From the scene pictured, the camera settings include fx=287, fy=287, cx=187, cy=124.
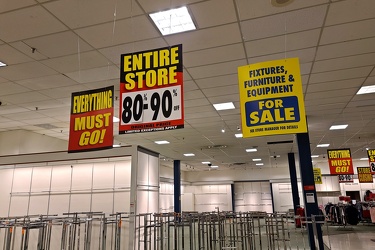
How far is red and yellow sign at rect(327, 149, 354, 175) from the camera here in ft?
33.0

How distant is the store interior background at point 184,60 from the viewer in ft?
12.8

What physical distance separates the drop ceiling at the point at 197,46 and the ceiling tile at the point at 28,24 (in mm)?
13

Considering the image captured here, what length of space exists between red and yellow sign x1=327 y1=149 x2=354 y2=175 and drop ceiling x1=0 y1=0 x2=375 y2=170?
243 centimetres

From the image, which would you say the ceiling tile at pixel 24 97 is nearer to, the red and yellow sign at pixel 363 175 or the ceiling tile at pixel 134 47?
the ceiling tile at pixel 134 47

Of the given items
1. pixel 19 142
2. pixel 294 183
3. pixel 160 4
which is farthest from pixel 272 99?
pixel 294 183

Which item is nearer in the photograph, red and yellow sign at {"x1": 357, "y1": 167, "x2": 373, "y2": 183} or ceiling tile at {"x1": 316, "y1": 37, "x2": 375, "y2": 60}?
ceiling tile at {"x1": 316, "y1": 37, "x2": 375, "y2": 60}

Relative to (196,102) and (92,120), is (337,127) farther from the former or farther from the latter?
(92,120)

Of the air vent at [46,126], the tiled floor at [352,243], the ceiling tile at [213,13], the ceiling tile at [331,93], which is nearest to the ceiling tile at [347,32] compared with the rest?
the ceiling tile at [213,13]

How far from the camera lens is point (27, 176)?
949cm

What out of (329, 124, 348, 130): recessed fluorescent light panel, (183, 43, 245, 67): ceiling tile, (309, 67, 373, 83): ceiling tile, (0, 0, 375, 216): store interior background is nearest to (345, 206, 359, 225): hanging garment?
(0, 0, 375, 216): store interior background

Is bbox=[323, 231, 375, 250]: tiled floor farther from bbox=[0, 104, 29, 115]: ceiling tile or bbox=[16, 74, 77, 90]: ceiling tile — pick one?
bbox=[0, 104, 29, 115]: ceiling tile

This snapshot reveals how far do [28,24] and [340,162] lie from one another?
10218 mm

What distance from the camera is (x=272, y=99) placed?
13.0 ft

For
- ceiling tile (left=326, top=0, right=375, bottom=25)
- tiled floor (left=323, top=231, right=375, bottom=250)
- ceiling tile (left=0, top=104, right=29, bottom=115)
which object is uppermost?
ceiling tile (left=326, top=0, right=375, bottom=25)
